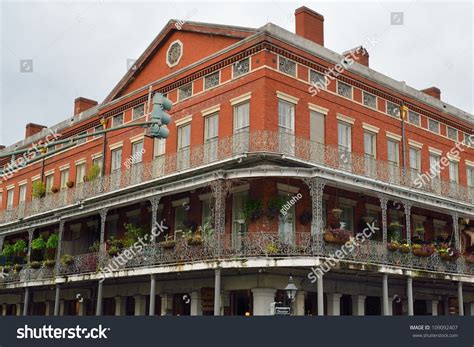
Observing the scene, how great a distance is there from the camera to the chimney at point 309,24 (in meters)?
24.7

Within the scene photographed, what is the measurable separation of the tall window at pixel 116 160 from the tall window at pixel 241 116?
7876 millimetres

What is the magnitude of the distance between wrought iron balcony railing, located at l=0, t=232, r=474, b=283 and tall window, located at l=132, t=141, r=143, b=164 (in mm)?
4532

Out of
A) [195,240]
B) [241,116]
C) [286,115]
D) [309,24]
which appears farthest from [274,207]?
[309,24]

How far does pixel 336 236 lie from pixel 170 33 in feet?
40.4

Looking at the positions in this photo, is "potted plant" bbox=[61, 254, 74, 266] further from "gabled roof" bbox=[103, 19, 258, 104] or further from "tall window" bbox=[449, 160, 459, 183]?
"tall window" bbox=[449, 160, 459, 183]

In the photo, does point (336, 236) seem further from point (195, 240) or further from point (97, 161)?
point (97, 161)

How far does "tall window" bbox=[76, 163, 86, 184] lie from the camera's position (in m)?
30.7

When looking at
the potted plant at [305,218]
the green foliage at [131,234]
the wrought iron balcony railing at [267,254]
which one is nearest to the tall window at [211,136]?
the wrought iron balcony railing at [267,254]

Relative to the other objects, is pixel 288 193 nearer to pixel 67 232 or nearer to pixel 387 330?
pixel 387 330

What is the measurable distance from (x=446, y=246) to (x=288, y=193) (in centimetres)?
707

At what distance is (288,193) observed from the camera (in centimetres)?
2091

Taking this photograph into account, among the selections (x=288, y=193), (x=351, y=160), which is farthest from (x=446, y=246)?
(x=288, y=193)

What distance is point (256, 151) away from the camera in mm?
19938

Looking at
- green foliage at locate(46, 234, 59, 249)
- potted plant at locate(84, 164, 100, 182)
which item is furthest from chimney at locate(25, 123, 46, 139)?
green foliage at locate(46, 234, 59, 249)
